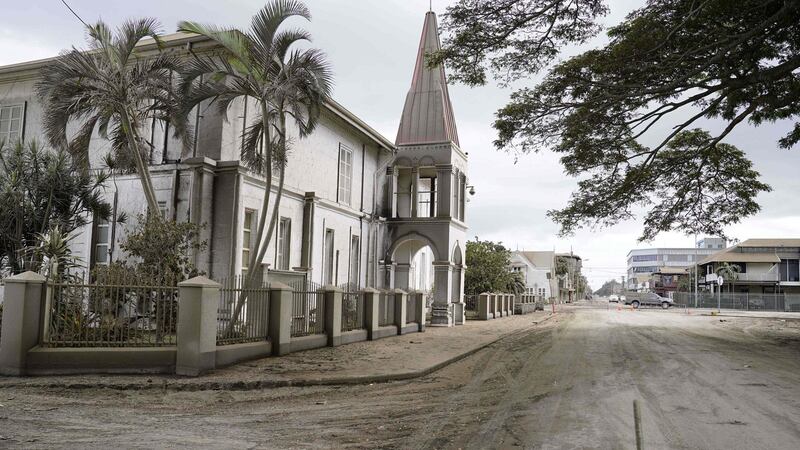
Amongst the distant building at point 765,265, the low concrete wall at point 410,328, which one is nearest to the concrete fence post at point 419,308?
the low concrete wall at point 410,328

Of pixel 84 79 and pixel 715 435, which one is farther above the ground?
pixel 84 79

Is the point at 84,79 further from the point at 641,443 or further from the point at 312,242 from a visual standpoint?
the point at 641,443

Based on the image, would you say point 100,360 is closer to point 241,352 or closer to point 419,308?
point 241,352

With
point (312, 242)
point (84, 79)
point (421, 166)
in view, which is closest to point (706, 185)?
point (421, 166)

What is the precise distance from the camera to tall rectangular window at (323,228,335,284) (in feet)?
67.8

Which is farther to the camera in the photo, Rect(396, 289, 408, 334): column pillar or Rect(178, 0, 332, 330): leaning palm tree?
Rect(396, 289, 408, 334): column pillar

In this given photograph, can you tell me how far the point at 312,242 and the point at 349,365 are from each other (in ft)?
25.5

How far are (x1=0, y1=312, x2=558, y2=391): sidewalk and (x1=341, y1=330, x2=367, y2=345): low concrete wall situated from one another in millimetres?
283

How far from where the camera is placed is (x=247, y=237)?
53.8 ft

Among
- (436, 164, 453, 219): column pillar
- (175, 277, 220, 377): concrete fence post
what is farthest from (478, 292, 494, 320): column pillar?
(175, 277, 220, 377): concrete fence post

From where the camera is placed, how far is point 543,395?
29.9ft

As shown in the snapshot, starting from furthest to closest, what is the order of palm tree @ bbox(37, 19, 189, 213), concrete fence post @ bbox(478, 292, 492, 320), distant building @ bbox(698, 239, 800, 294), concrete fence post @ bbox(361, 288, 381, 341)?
distant building @ bbox(698, 239, 800, 294)
concrete fence post @ bbox(478, 292, 492, 320)
concrete fence post @ bbox(361, 288, 381, 341)
palm tree @ bbox(37, 19, 189, 213)

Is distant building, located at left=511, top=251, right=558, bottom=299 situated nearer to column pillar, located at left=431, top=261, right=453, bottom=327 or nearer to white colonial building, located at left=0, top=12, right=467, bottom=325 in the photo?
white colonial building, located at left=0, top=12, right=467, bottom=325

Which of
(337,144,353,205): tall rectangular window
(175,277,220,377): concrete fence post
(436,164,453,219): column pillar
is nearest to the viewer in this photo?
(175,277,220,377): concrete fence post
